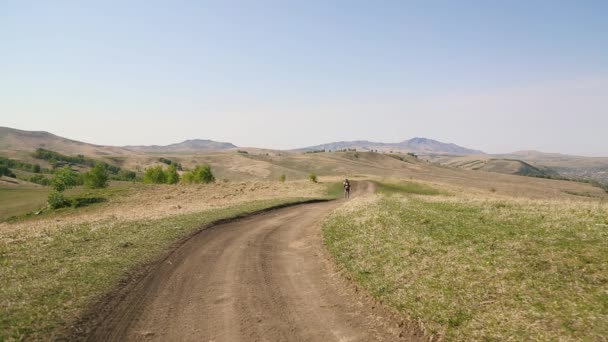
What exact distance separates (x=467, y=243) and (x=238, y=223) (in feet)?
63.9

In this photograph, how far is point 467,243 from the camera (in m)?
17.1

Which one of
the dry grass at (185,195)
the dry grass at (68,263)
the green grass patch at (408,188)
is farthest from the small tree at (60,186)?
the green grass patch at (408,188)

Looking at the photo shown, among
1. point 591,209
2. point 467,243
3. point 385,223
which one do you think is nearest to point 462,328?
point 467,243

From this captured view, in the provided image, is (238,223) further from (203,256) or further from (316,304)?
(316,304)

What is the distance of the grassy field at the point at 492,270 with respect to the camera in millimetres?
10469

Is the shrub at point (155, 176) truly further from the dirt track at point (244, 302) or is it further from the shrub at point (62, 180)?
the dirt track at point (244, 302)

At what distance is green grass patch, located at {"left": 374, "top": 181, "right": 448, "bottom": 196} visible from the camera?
2601 inches

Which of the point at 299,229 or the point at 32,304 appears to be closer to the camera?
the point at 32,304

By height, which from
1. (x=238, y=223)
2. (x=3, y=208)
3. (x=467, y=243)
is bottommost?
(x=3, y=208)

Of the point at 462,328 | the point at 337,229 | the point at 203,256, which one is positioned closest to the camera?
the point at 462,328

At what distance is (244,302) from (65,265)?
952 cm

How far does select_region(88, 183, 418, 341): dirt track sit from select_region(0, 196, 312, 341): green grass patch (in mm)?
1433

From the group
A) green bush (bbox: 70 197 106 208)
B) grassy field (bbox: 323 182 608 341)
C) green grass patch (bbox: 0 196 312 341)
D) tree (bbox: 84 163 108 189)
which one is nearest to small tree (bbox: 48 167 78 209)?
green bush (bbox: 70 197 106 208)

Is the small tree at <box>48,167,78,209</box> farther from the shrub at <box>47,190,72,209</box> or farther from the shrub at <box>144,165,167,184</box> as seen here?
the shrub at <box>144,165,167,184</box>
